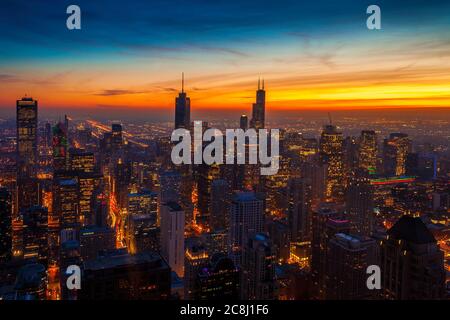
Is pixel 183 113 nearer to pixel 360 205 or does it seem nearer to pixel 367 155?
pixel 360 205

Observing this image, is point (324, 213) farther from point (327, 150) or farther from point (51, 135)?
point (51, 135)

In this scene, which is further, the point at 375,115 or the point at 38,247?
the point at 38,247

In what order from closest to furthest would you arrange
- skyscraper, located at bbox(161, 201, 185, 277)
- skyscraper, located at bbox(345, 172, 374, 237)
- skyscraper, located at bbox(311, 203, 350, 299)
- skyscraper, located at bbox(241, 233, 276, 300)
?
skyscraper, located at bbox(241, 233, 276, 300) → skyscraper, located at bbox(311, 203, 350, 299) → skyscraper, located at bbox(161, 201, 185, 277) → skyscraper, located at bbox(345, 172, 374, 237)

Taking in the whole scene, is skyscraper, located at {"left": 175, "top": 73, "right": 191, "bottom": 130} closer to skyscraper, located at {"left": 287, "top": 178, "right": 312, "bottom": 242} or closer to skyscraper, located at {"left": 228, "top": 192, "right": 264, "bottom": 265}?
skyscraper, located at {"left": 228, "top": 192, "right": 264, "bottom": 265}

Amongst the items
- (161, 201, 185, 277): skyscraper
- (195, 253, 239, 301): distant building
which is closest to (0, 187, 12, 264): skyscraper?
(161, 201, 185, 277): skyscraper

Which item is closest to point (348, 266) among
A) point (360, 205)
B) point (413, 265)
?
point (413, 265)

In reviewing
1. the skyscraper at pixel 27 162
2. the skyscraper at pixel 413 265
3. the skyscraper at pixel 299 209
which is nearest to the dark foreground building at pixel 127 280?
the skyscraper at pixel 413 265

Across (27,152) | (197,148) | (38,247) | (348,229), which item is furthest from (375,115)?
(27,152)

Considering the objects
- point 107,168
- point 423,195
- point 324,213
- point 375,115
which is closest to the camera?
point 375,115
